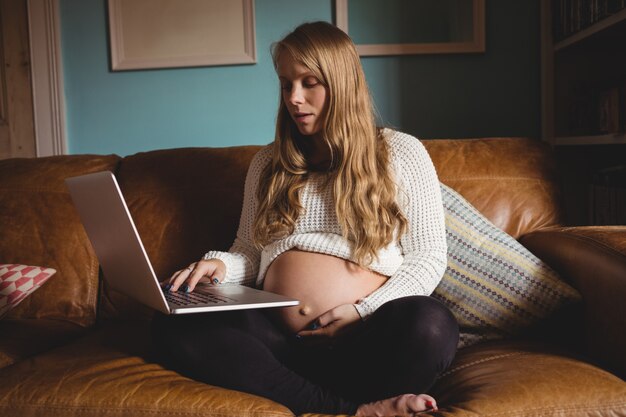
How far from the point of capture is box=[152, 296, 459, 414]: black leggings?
123 centimetres

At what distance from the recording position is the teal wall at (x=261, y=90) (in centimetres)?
238

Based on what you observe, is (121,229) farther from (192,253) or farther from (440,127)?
(440,127)

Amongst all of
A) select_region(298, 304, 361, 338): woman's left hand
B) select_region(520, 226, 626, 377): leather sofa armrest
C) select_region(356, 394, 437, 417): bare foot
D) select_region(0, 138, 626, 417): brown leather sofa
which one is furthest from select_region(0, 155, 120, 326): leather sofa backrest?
select_region(520, 226, 626, 377): leather sofa armrest

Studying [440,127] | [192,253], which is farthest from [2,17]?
[440,127]

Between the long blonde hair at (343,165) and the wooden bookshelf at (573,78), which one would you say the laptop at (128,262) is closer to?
the long blonde hair at (343,165)

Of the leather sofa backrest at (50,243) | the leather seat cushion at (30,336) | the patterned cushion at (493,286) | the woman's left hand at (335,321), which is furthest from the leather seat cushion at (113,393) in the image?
the patterned cushion at (493,286)

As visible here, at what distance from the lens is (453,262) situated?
158cm

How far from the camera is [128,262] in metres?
1.30

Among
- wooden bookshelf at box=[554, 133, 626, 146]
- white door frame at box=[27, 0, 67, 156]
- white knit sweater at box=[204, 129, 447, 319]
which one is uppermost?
white door frame at box=[27, 0, 67, 156]

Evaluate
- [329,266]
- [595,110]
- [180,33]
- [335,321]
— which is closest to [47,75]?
[180,33]

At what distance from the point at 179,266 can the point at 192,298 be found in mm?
542

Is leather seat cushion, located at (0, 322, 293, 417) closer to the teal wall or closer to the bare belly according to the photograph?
the bare belly

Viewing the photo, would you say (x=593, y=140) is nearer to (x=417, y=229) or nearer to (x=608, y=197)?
(x=608, y=197)

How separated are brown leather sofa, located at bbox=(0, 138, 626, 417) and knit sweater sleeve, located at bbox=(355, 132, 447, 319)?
0.64ft
